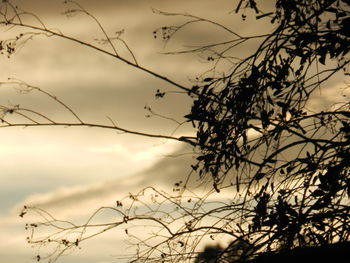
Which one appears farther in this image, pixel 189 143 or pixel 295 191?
pixel 189 143

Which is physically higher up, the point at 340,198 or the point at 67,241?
the point at 67,241

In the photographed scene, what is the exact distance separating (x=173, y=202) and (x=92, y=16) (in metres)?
2.74

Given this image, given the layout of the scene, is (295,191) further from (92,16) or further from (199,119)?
(92,16)

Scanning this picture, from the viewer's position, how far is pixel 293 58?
7691mm

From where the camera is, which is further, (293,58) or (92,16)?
(92,16)

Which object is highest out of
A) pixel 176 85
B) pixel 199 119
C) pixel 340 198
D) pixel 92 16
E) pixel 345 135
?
pixel 92 16

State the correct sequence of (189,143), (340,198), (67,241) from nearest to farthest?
(340,198), (189,143), (67,241)

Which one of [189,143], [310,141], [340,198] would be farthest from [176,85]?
[340,198]

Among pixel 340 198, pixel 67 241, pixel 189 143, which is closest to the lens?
pixel 340 198

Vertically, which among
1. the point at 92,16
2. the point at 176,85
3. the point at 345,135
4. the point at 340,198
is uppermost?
the point at 92,16

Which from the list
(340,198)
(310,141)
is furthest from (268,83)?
(340,198)

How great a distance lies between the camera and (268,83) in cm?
763

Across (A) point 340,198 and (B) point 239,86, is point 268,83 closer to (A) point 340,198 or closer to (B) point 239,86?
(B) point 239,86

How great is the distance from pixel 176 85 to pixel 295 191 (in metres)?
2.29
